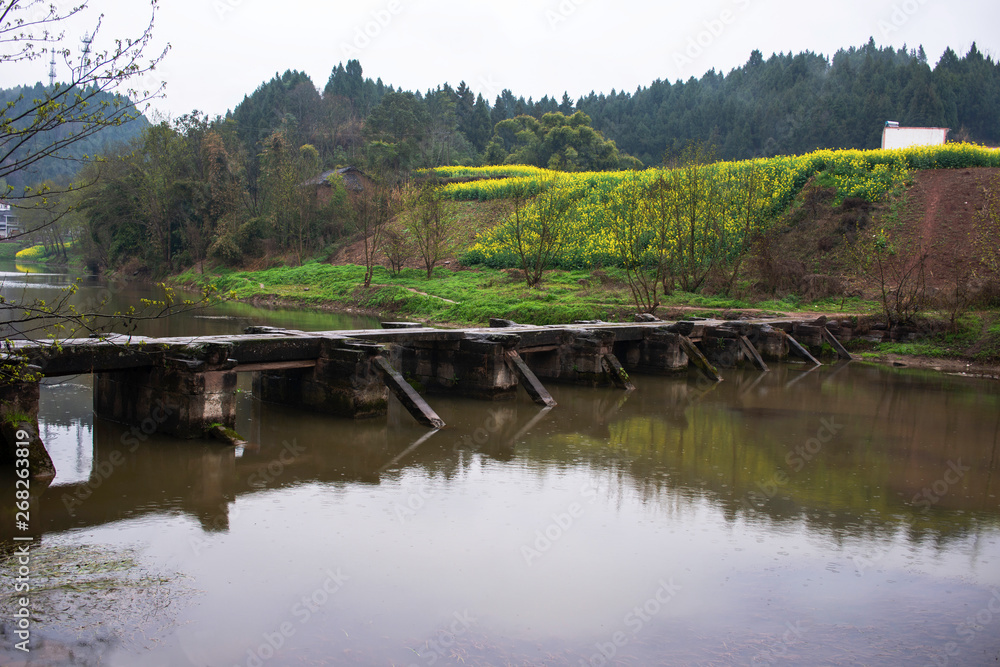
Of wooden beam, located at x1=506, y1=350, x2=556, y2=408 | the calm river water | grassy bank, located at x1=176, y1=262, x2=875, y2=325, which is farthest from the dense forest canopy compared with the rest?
the calm river water

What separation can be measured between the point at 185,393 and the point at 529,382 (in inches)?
248

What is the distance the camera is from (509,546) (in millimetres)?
7188

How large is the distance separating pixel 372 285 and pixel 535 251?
26.9ft

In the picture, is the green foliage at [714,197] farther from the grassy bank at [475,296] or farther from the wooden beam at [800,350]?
the wooden beam at [800,350]

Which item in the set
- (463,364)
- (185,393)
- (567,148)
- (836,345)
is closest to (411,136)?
(567,148)

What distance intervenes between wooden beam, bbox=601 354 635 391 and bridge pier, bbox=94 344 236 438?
845 centimetres

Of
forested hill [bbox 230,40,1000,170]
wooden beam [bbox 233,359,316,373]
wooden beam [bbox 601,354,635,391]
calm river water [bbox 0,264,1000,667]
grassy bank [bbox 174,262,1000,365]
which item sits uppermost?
forested hill [bbox 230,40,1000,170]

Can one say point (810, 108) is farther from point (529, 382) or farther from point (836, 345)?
point (529, 382)

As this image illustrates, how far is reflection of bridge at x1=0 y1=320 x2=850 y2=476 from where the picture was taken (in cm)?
991

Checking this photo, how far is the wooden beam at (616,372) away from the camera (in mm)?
16281

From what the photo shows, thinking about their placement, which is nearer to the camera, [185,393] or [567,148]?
[185,393]

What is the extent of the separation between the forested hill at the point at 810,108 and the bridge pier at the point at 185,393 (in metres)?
62.2

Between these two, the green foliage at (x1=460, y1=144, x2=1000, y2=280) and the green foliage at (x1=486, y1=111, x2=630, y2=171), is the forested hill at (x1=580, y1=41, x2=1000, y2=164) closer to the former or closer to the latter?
the green foliage at (x1=486, y1=111, x2=630, y2=171)

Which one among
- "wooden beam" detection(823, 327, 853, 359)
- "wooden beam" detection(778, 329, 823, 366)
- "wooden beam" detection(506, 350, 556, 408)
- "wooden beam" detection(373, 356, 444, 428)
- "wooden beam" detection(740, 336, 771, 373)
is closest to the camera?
"wooden beam" detection(373, 356, 444, 428)
